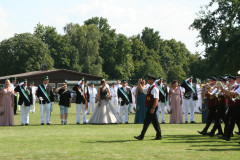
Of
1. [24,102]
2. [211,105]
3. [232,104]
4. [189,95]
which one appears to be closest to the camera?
[232,104]

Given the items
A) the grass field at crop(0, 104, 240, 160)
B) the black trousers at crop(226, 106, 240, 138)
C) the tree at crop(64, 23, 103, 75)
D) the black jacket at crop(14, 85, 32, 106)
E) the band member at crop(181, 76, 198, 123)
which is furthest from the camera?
the tree at crop(64, 23, 103, 75)

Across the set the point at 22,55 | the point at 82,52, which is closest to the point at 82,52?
the point at 82,52

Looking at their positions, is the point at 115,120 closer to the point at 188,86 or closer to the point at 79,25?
the point at 188,86

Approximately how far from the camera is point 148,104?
12.5 meters

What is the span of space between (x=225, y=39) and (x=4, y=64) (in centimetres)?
4497

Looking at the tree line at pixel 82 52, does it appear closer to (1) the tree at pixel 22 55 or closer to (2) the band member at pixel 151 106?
(1) the tree at pixel 22 55

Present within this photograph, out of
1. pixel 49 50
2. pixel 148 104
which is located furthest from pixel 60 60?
pixel 148 104

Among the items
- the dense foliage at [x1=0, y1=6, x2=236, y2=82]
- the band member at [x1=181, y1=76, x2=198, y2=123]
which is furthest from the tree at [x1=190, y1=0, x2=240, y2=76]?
the band member at [x1=181, y1=76, x2=198, y2=123]

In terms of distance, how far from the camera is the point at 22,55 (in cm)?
7556

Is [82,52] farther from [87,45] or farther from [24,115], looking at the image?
[24,115]

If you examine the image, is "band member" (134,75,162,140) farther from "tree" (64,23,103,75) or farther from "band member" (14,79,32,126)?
"tree" (64,23,103,75)

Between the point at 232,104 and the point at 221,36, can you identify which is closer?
the point at 232,104

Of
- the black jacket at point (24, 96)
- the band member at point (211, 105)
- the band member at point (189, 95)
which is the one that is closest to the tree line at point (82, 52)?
the band member at point (189, 95)

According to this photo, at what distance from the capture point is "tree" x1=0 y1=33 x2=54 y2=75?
75.4 metres
